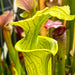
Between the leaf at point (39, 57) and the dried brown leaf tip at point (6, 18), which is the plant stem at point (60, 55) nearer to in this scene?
the leaf at point (39, 57)

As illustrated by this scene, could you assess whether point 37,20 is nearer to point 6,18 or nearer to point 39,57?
point 39,57

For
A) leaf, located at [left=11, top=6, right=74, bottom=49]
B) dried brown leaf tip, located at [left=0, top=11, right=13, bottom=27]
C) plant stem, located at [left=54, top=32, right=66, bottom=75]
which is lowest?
plant stem, located at [left=54, top=32, right=66, bottom=75]

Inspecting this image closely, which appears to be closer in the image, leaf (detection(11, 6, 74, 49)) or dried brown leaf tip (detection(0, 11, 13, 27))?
leaf (detection(11, 6, 74, 49))

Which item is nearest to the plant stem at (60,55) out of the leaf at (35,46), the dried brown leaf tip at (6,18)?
the leaf at (35,46)

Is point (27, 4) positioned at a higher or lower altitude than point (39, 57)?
higher

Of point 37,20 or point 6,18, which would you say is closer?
point 37,20

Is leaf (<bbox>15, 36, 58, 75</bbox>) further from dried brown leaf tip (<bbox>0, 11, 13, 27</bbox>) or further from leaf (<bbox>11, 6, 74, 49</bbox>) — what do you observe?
dried brown leaf tip (<bbox>0, 11, 13, 27</bbox>)

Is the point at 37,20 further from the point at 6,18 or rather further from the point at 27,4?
the point at 6,18

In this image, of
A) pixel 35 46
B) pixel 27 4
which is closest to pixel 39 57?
pixel 35 46

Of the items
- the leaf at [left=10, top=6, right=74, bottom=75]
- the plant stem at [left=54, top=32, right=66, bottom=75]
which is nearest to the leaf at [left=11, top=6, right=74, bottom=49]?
the leaf at [left=10, top=6, right=74, bottom=75]

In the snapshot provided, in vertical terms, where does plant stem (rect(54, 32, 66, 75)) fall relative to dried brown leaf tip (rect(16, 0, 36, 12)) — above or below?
below

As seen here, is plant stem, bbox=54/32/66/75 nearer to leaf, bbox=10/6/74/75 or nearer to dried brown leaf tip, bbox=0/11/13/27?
leaf, bbox=10/6/74/75
